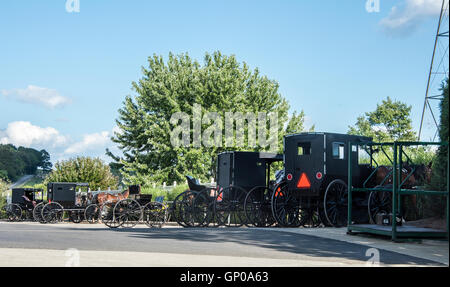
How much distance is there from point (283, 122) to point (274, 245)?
113ft

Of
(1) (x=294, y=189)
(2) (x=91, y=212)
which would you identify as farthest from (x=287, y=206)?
(2) (x=91, y=212)

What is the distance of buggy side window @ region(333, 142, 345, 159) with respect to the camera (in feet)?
51.8

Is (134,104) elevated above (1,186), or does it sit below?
above

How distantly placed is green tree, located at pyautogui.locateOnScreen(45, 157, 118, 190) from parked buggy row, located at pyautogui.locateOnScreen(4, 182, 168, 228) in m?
15.7

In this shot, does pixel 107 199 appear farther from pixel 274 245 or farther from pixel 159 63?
pixel 159 63

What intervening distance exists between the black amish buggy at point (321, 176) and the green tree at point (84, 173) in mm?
29500

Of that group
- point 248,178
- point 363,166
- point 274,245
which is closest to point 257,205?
point 248,178

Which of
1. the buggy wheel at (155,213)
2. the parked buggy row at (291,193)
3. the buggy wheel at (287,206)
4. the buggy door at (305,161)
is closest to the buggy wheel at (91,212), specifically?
the parked buggy row at (291,193)

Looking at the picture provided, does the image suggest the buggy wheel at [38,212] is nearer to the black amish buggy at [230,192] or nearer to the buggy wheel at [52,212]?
the buggy wheel at [52,212]

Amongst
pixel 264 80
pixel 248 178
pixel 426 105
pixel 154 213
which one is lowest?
pixel 154 213

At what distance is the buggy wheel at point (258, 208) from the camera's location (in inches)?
674

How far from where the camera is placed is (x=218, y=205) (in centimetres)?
1728

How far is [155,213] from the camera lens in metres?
20.5

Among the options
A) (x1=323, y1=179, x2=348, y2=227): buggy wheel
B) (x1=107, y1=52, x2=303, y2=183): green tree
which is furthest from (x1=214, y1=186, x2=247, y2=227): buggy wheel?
(x1=107, y1=52, x2=303, y2=183): green tree
